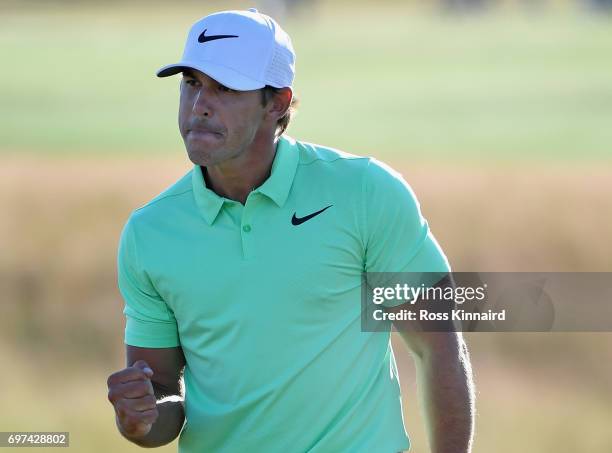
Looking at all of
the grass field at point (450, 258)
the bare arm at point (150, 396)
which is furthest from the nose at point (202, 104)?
the grass field at point (450, 258)

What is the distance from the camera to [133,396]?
3.26 m

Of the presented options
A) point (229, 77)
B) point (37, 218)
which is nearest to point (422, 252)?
point (229, 77)

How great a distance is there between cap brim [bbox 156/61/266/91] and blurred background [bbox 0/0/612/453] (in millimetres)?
4881

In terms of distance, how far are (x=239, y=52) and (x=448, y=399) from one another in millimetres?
1038

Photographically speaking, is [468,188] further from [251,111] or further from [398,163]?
[251,111]

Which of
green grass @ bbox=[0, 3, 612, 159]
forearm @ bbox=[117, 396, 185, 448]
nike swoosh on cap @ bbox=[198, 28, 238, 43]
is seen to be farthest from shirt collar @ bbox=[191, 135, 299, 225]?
green grass @ bbox=[0, 3, 612, 159]

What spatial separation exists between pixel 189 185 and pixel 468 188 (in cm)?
1175

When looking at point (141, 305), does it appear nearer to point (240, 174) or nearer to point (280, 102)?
point (240, 174)

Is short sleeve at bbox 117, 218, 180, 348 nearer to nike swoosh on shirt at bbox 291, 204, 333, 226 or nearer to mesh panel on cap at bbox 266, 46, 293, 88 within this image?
nike swoosh on shirt at bbox 291, 204, 333, 226

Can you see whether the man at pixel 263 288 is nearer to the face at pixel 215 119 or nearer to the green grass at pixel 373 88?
the face at pixel 215 119

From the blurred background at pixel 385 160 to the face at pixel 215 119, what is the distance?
4.82 m

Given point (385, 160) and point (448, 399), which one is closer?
point (448, 399)

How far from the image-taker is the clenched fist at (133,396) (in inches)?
128

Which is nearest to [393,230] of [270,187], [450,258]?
[270,187]
